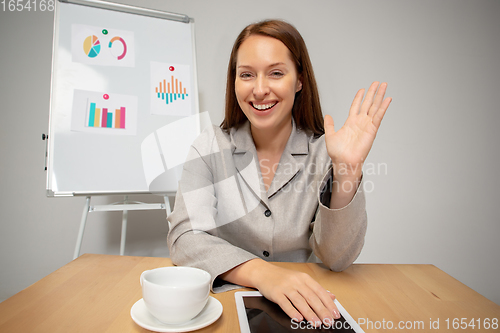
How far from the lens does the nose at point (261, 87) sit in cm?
96

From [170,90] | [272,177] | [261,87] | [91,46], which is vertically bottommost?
[272,177]

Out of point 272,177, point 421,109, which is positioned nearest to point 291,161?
point 272,177

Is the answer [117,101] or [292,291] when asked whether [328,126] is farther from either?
[117,101]

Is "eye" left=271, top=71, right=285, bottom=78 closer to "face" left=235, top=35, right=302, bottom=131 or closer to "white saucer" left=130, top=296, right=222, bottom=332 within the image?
"face" left=235, top=35, right=302, bottom=131

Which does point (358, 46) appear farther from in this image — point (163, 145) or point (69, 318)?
point (69, 318)

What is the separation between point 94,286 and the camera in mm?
613

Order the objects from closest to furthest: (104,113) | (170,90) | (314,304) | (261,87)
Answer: (314,304), (261,87), (104,113), (170,90)

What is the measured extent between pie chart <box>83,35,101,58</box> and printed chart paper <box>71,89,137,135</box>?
0.19m

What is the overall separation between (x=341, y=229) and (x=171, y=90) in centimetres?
120

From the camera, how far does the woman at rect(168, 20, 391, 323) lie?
0.73 m

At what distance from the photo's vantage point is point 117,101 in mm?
1513

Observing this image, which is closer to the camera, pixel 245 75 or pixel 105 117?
pixel 245 75

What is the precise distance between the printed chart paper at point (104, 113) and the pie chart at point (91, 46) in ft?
0.63

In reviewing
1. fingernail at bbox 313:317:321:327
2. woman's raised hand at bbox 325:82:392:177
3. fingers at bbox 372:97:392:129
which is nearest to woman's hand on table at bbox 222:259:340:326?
fingernail at bbox 313:317:321:327
